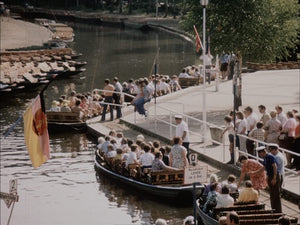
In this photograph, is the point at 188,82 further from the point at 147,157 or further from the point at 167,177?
the point at 167,177

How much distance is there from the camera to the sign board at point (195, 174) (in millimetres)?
18250

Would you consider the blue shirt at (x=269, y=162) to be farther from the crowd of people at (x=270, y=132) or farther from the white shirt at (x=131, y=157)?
the white shirt at (x=131, y=157)

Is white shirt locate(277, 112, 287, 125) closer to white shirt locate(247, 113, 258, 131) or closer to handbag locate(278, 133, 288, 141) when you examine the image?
handbag locate(278, 133, 288, 141)

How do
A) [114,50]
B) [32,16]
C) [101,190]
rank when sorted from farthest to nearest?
[32,16], [114,50], [101,190]

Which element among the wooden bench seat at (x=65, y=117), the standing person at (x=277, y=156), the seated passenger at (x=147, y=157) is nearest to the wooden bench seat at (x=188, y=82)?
the wooden bench seat at (x=65, y=117)

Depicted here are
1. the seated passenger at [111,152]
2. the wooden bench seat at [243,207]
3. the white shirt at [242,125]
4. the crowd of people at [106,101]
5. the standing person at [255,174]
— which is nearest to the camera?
the wooden bench seat at [243,207]

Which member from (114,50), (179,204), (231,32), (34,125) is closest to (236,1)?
(231,32)

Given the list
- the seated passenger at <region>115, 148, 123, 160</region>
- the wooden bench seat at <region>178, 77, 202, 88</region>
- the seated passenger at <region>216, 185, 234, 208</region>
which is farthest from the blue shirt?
the wooden bench seat at <region>178, 77, 202, 88</region>

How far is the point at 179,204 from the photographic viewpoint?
21453mm

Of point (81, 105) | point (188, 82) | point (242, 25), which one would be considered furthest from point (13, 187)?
point (188, 82)

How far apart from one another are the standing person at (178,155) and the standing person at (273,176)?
139 inches

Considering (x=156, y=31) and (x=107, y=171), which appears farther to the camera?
(x=156, y=31)

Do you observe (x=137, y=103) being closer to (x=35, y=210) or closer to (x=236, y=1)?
(x=236, y=1)

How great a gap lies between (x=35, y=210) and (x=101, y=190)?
2.57 meters
